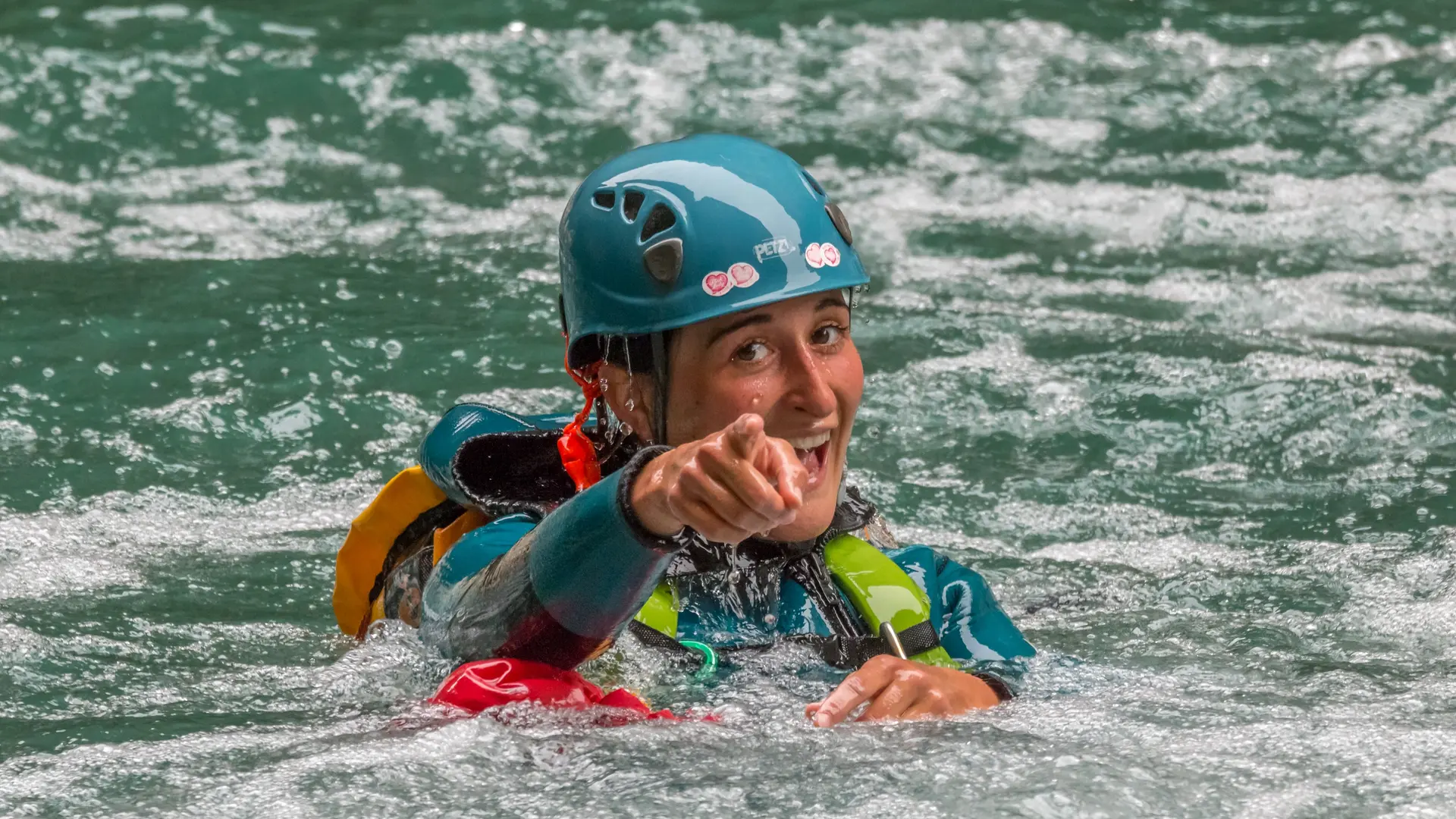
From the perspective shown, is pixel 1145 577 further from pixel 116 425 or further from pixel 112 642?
pixel 116 425

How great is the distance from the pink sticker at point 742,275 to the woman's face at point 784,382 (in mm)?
55

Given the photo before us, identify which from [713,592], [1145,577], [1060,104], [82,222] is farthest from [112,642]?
[1060,104]

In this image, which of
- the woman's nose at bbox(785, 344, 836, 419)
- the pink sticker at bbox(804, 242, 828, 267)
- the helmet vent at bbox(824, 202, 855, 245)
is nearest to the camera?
the woman's nose at bbox(785, 344, 836, 419)

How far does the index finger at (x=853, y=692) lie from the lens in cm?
316

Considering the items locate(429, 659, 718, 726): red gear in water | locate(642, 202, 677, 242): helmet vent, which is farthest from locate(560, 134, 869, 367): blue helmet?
locate(429, 659, 718, 726): red gear in water

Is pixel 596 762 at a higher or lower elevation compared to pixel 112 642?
higher

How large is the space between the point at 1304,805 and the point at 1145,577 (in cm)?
216

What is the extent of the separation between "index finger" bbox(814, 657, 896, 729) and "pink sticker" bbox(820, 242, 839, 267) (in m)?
0.82

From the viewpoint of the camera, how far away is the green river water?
3.26 meters

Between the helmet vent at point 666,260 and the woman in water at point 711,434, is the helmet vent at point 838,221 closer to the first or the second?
the woman in water at point 711,434

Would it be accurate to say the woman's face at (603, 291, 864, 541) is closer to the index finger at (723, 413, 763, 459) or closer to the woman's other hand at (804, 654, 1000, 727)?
the woman's other hand at (804, 654, 1000, 727)

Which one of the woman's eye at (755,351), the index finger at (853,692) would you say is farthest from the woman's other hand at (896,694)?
the woman's eye at (755,351)

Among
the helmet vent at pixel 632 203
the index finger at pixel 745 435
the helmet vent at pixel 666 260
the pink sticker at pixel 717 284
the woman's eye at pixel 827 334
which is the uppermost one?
the helmet vent at pixel 632 203

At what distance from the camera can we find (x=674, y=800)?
301 centimetres
